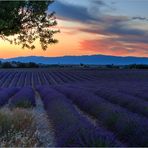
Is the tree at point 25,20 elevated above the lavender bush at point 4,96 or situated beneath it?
elevated above

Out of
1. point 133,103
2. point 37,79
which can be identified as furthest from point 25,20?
point 37,79

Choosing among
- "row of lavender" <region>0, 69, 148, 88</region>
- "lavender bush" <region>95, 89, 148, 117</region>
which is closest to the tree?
"lavender bush" <region>95, 89, 148, 117</region>

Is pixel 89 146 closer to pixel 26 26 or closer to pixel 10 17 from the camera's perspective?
pixel 10 17

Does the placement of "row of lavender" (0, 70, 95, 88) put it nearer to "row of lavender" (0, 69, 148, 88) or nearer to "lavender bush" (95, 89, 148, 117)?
"row of lavender" (0, 69, 148, 88)

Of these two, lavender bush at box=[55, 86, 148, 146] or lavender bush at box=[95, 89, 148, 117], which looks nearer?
lavender bush at box=[55, 86, 148, 146]

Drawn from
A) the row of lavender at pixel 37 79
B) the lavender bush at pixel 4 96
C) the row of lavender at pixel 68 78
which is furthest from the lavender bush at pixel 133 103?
the row of lavender at pixel 37 79

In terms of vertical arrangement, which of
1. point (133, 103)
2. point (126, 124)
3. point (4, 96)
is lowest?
point (4, 96)

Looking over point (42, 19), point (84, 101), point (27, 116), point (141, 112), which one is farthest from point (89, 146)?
point (84, 101)

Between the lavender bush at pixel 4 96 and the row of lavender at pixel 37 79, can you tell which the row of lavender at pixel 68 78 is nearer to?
the row of lavender at pixel 37 79

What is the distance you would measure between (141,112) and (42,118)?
127 inches

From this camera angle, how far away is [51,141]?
10531 mm

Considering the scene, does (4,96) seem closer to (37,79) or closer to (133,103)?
(133,103)

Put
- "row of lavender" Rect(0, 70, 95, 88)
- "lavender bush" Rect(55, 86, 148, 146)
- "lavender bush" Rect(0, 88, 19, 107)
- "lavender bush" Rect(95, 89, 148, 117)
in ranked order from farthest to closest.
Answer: "row of lavender" Rect(0, 70, 95, 88), "lavender bush" Rect(0, 88, 19, 107), "lavender bush" Rect(95, 89, 148, 117), "lavender bush" Rect(55, 86, 148, 146)

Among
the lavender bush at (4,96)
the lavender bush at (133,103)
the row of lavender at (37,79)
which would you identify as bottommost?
Result: the row of lavender at (37,79)
